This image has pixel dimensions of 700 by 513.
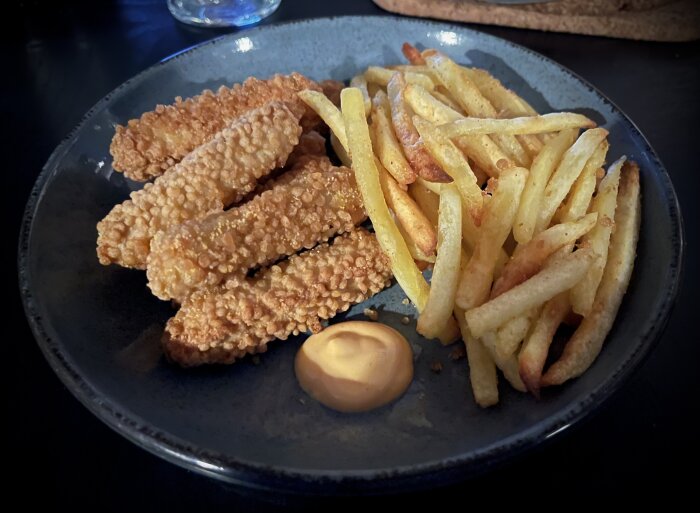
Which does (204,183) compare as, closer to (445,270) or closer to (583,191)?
(445,270)

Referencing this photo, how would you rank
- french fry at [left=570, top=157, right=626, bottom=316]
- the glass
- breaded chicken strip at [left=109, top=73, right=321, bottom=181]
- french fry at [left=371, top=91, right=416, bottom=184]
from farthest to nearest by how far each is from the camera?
the glass
breaded chicken strip at [left=109, top=73, right=321, bottom=181]
french fry at [left=371, top=91, right=416, bottom=184]
french fry at [left=570, top=157, right=626, bottom=316]

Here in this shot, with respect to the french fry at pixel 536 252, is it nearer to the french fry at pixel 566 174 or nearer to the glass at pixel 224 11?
the french fry at pixel 566 174

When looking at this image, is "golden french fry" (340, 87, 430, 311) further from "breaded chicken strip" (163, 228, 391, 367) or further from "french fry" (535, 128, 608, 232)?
"french fry" (535, 128, 608, 232)

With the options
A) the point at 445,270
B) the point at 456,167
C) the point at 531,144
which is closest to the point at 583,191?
the point at 531,144

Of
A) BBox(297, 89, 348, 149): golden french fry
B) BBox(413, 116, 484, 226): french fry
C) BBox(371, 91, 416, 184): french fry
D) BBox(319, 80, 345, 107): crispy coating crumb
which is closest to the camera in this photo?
BBox(413, 116, 484, 226): french fry

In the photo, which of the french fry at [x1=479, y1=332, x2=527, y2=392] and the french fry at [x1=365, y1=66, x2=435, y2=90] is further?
the french fry at [x1=365, y1=66, x2=435, y2=90]

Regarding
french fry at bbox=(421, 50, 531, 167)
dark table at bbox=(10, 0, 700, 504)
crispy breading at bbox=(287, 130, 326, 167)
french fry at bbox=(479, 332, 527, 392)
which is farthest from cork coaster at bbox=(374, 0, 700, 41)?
french fry at bbox=(479, 332, 527, 392)

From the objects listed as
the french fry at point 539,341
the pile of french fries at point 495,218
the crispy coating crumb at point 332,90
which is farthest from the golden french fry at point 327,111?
the french fry at point 539,341

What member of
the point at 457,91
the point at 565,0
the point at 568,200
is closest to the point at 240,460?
the point at 568,200
